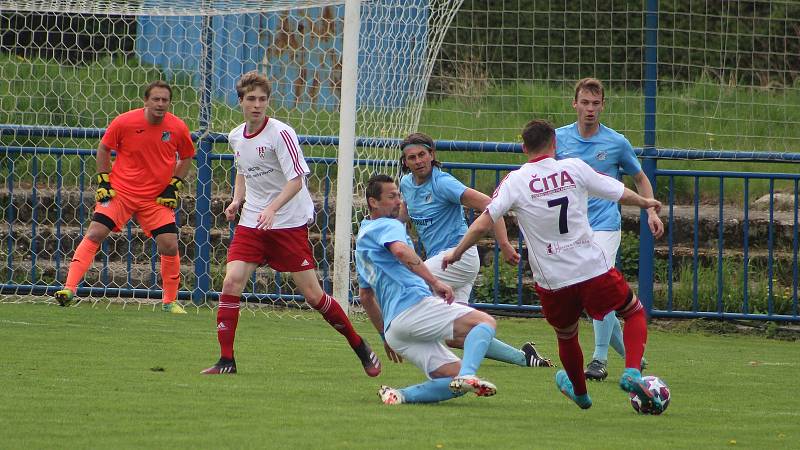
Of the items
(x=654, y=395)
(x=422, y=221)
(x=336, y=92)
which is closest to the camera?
(x=654, y=395)

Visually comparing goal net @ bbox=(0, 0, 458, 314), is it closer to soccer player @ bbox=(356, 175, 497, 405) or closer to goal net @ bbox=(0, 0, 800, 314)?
goal net @ bbox=(0, 0, 800, 314)

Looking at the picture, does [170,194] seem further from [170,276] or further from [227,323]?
[227,323]

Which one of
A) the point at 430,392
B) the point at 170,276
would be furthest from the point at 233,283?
the point at 170,276

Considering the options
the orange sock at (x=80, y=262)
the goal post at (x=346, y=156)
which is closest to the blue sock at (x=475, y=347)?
the goal post at (x=346, y=156)

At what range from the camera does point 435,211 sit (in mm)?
8180

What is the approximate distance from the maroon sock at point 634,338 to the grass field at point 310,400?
278mm

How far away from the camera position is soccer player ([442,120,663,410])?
20.9 feet

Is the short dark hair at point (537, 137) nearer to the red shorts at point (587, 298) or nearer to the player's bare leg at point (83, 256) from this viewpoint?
the red shorts at point (587, 298)

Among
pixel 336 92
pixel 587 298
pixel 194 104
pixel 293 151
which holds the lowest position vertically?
pixel 587 298

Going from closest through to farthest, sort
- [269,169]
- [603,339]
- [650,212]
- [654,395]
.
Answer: [654,395], [650,212], [603,339], [269,169]

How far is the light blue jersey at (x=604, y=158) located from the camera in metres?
8.13

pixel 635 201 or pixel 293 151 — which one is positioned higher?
pixel 293 151

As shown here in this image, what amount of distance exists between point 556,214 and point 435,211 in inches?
74.3

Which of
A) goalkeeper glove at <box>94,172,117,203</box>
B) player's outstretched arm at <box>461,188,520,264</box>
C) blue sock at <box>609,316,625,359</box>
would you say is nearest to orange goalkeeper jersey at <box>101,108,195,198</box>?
goalkeeper glove at <box>94,172,117,203</box>
